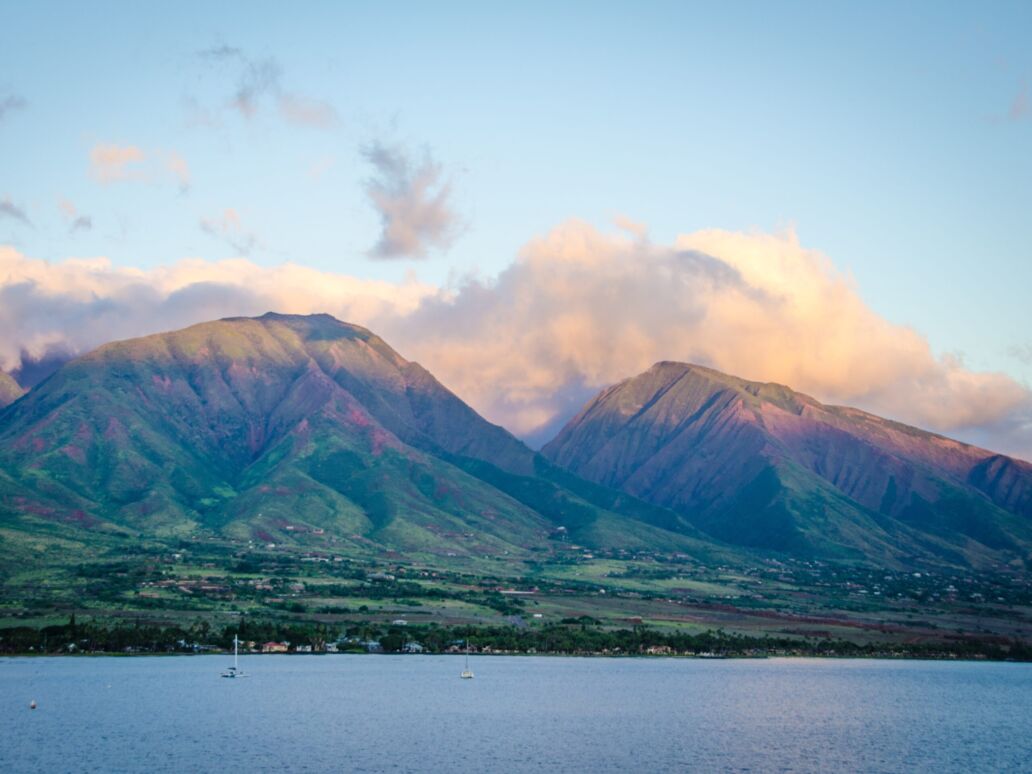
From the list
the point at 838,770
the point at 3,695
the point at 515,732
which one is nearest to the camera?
the point at 838,770

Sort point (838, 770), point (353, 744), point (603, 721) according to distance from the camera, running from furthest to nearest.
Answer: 1. point (603, 721)
2. point (353, 744)
3. point (838, 770)

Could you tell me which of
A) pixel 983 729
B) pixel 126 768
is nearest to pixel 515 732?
pixel 126 768

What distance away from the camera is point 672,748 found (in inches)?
6176

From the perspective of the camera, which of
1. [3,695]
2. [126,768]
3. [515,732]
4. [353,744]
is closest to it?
[126,768]

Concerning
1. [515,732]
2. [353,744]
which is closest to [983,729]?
[515,732]

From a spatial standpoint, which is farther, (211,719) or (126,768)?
(211,719)

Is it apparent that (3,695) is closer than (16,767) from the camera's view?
No

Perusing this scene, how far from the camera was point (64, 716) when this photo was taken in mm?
173500

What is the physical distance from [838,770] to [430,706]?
7869 cm

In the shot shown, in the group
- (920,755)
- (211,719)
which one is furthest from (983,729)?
(211,719)

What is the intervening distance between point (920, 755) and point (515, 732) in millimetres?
56340

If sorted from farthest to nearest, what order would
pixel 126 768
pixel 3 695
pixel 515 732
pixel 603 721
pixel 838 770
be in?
pixel 3 695
pixel 603 721
pixel 515 732
pixel 838 770
pixel 126 768

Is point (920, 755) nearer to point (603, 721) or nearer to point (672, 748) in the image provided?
point (672, 748)

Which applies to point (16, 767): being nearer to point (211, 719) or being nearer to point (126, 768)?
point (126, 768)
